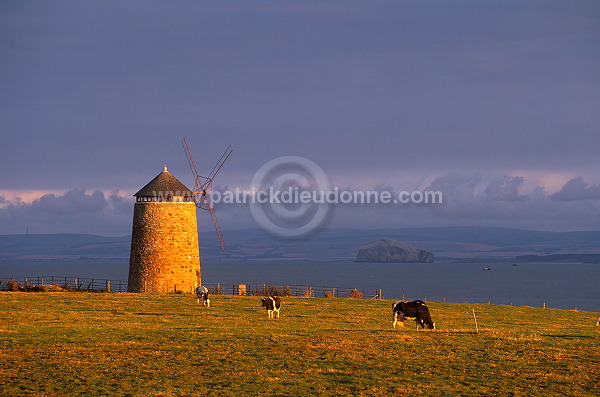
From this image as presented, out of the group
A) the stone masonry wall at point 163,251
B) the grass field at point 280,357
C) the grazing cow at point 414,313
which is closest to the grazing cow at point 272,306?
the grass field at point 280,357

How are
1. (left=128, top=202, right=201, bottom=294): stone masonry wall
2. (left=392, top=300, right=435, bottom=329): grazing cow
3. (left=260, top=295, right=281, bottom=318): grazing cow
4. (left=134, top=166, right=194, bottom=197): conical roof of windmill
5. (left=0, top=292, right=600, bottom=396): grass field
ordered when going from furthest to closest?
1. (left=134, top=166, right=194, bottom=197): conical roof of windmill
2. (left=128, top=202, right=201, bottom=294): stone masonry wall
3. (left=260, top=295, right=281, bottom=318): grazing cow
4. (left=392, top=300, right=435, bottom=329): grazing cow
5. (left=0, top=292, right=600, bottom=396): grass field

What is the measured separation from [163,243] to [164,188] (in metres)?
5.01

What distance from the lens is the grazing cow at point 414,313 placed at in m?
33.2

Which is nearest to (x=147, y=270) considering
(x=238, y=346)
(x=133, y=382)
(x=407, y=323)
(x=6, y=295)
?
(x=6, y=295)

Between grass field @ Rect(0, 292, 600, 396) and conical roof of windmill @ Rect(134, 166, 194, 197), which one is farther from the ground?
conical roof of windmill @ Rect(134, 166, 194, 197)

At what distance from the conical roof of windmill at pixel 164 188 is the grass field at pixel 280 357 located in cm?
2857

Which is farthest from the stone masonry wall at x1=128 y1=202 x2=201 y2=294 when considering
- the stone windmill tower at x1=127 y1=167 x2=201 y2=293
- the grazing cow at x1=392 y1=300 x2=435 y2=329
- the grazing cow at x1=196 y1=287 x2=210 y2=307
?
the grazing cow at x1=392 y1=300 x2=435 y2=329

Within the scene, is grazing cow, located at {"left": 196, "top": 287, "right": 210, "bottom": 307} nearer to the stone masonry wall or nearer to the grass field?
the grass field

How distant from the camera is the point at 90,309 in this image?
4488 centimetres

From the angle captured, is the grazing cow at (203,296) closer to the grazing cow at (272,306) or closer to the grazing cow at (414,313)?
the grazing cow at (272,306)

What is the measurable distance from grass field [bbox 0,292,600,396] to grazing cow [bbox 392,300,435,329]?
63 cm

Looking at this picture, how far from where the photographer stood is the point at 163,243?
218 ft

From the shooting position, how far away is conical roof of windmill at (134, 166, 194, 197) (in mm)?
68062

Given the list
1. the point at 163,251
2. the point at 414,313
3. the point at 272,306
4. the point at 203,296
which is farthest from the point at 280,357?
the point at 163,251
